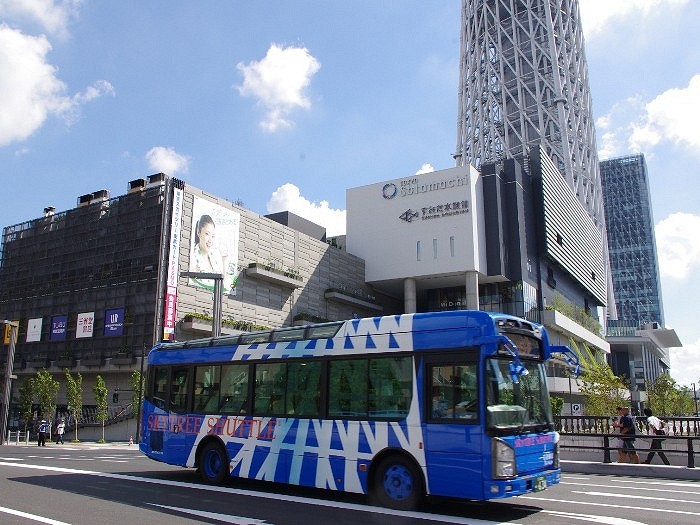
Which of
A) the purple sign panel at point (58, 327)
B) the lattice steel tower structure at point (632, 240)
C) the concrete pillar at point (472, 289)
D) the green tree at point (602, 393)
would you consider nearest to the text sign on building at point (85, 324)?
the purple sign panel at point (58, 327)

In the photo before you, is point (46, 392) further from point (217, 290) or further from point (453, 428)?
point (453, 428)

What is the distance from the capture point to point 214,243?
46.2 metres

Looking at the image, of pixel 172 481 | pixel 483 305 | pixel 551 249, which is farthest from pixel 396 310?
pixel 172 481

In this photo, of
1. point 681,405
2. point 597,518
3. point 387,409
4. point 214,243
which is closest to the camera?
point 597,518

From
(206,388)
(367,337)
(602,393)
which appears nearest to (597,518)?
(367,337)

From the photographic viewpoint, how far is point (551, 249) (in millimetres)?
69625

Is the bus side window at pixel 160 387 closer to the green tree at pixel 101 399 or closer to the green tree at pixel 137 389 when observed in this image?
the green tree at pixel 137 389

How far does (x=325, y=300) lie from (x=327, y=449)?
155 feet

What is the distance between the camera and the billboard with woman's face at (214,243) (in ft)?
148

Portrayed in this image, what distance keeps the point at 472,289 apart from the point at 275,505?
166 ft

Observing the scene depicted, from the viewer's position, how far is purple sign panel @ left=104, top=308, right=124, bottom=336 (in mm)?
44969

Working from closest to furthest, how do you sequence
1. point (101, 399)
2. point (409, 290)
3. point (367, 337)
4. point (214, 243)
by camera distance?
1. point (367, 337)
2. point (101, 399)
3. point (214, 243)
4. point (409, 290)

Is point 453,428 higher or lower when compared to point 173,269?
lower

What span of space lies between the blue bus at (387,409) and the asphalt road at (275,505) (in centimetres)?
49
